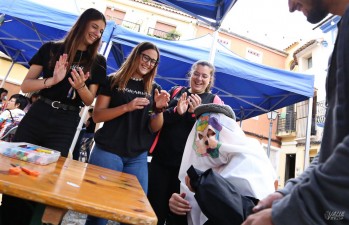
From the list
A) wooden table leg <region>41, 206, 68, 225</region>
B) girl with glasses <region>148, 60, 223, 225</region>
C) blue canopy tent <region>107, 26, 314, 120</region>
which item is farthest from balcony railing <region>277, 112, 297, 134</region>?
wooden table leg <region>41, 206, 68, 225</region>

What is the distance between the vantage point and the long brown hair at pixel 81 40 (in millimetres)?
1718

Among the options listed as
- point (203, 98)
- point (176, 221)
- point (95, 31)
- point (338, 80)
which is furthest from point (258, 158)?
point (95, 31)

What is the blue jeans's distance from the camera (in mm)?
1665

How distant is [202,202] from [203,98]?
3.72 ft

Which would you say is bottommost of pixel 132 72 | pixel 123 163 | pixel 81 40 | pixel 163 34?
pixel 123 163

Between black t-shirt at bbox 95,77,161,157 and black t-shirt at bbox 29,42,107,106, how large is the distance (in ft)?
0.41

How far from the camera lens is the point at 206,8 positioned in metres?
3.37

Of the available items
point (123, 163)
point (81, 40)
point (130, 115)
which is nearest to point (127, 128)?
point (130, 115)

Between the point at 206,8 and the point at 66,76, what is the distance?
230 centimetres

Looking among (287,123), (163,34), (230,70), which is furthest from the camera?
(163,34)

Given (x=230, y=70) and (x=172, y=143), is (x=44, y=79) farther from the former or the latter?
(x=230, y=70)

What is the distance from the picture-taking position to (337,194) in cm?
46

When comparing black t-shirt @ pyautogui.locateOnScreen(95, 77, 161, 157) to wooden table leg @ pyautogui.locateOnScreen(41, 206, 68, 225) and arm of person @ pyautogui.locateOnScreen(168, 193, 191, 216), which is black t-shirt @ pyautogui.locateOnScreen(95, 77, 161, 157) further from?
wooden table leg @ pyautogui.locateOnScreen(41, 206, 68, 225)

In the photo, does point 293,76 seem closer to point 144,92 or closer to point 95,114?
point 144,92
